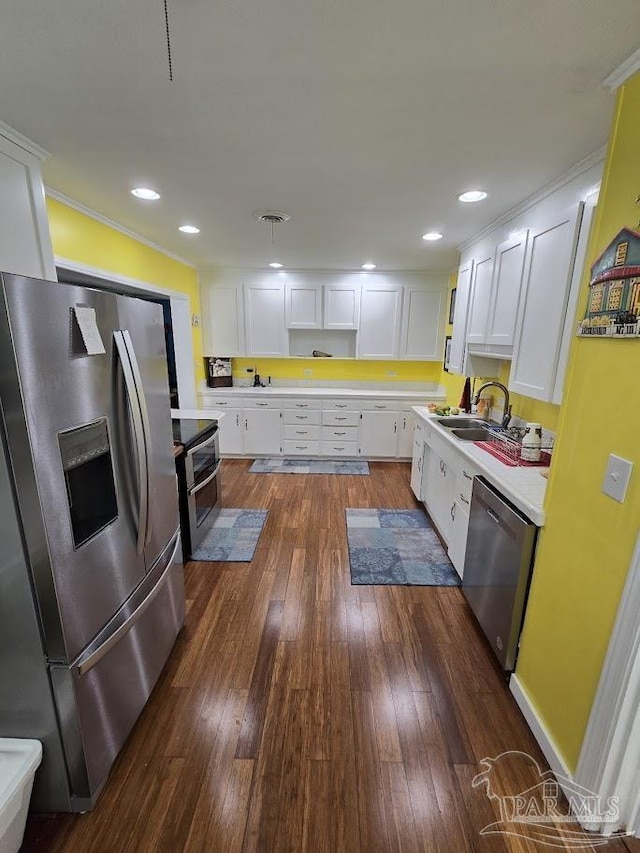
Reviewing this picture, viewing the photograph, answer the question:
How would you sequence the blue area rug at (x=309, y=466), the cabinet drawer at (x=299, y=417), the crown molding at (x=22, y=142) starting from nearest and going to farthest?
the crown molding at (x=22, y=142), the blue area rug at (x=309, y=466), the cabinet drawer at (x=299, y=417)

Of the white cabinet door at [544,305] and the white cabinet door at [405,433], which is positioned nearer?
the white cabinet door at [544,305]

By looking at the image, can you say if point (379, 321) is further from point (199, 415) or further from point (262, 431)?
point (199, 415)

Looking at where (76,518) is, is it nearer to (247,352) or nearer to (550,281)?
(550,281)

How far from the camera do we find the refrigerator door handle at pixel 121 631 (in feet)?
3.74

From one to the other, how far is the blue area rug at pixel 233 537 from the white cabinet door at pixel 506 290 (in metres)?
2.36

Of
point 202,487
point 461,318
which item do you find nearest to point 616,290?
point 461,318

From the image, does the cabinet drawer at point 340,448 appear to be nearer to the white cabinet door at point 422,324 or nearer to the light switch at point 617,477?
the white cabinet door at point 422,324

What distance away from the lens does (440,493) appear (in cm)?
286

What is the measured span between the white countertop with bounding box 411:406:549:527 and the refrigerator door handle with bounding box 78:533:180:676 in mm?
1641

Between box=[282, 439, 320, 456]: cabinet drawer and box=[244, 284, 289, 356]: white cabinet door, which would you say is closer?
box=[244, 284, 289, 356]: white cabinet door

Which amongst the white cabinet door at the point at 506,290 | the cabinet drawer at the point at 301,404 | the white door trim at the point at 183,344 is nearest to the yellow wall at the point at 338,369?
the cabinet drawer at the point at 301,404

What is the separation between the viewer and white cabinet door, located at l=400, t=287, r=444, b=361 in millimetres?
4465

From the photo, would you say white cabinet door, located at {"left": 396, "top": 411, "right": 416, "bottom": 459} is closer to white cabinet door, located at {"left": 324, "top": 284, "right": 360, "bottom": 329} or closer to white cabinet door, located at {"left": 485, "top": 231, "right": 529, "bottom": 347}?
white cabinet door, located at {"left": 324, "top": 284, "right": 360, "bottom": 329}

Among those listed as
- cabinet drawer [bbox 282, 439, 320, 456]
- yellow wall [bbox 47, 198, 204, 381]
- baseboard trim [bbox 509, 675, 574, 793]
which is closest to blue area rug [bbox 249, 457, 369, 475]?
cabinet drawer [bbox 282, 439, 320, 456]
